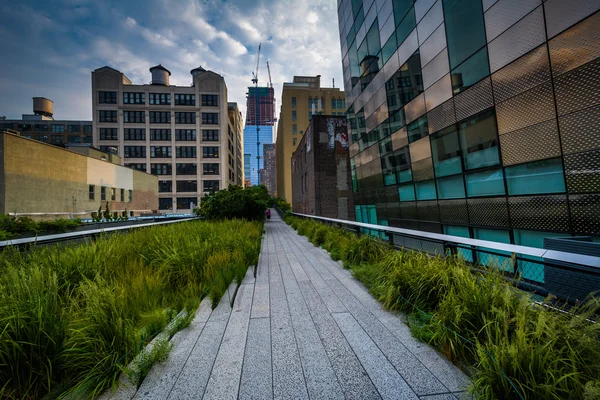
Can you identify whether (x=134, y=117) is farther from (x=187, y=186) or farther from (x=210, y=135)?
(x=187, y=186)

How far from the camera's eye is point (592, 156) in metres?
5.26

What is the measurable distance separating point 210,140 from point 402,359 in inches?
2302

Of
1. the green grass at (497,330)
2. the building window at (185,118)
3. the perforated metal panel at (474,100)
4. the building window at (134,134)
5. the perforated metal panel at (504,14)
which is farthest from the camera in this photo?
the building window at (185,118)

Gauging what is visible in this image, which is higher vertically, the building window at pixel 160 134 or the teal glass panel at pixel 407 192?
the building window at pixel 160 134

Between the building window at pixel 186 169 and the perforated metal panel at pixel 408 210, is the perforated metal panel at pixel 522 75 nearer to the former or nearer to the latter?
the perforated metal panel at pixel 408 210

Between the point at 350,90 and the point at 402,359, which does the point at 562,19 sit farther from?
the point at 350,90

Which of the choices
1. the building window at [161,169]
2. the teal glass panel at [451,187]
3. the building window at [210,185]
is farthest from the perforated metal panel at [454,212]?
the building window at [161,169]

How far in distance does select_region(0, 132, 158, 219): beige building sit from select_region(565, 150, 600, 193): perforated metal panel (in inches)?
1255

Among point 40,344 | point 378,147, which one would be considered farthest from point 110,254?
point 378,147

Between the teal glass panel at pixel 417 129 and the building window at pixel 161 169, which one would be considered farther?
the building window at pixel 161 169

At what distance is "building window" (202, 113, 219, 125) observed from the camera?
54.2 meters

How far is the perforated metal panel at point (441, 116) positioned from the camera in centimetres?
919

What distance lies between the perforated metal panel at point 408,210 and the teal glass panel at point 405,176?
1189mm

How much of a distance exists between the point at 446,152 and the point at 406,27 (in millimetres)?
6892
